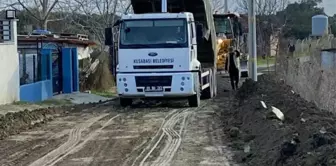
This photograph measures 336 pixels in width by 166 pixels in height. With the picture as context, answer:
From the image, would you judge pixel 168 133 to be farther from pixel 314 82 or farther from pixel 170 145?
pixel 314 82

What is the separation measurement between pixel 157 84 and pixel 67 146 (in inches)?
340

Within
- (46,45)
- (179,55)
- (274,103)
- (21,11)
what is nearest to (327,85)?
(274,103)

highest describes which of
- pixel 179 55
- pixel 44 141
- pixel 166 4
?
pixel 166 4

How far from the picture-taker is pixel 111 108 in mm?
23781

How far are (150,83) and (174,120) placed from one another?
3689mm

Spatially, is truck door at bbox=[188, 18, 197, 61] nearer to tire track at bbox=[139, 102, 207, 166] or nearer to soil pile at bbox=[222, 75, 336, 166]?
tire track at bbox=[139, 102, 207, 166]

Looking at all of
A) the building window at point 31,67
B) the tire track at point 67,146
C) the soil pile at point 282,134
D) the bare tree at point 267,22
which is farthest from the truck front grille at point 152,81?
the bare tree at point 267,22

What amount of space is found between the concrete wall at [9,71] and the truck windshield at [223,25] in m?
11.9

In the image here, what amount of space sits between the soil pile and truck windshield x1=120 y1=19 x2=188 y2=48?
320cm

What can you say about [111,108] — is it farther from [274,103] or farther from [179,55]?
[274,103]

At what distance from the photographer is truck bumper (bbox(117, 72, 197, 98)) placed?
22688 mm

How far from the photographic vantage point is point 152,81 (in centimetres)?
2281

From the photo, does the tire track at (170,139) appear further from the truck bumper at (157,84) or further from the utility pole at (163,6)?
the utility pole at (163,6)

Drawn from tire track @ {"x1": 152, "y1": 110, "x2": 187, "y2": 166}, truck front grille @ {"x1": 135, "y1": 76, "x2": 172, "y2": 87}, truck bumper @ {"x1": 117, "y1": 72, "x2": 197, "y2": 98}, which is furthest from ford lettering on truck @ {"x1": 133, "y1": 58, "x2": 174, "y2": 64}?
tire track @ {"x1": 152, "y1": 110, "x2": 187, "y2": 166}
